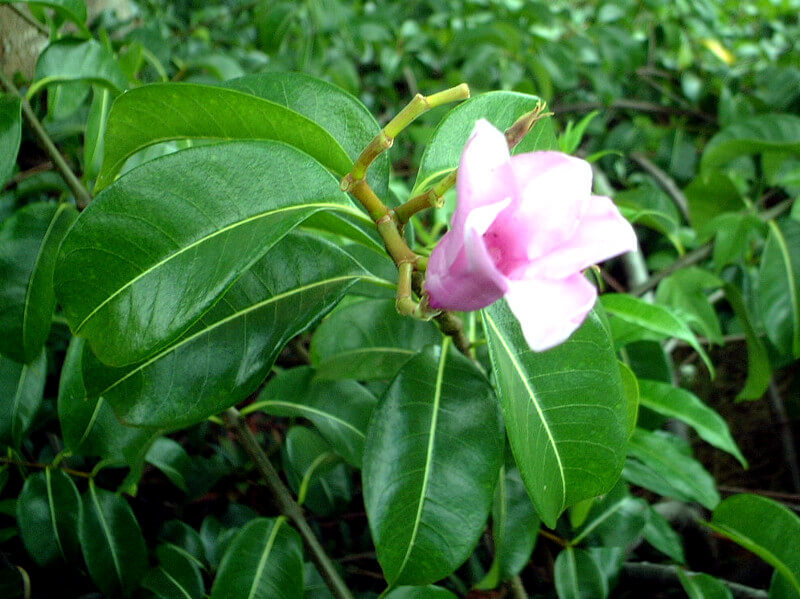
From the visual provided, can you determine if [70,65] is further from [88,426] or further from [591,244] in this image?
[591,244]

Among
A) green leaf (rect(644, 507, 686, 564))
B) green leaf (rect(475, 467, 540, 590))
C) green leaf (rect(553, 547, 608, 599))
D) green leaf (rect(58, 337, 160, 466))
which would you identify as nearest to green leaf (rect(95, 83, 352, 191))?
green leaf (rect(58, 337, 160, 466))

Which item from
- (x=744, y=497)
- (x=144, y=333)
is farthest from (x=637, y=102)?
(x=144, y=333)

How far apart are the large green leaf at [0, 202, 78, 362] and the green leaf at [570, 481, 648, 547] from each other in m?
0.81

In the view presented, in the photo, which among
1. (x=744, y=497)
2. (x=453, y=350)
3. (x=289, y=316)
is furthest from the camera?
(x=744, y=497)

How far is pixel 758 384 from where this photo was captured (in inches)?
43.7

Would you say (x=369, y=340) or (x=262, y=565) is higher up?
(x=369, y=340)

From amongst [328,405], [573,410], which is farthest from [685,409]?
[328,405]

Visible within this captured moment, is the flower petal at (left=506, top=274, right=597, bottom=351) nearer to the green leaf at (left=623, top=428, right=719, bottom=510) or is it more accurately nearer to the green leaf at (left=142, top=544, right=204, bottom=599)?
the green leaf at (left=623, top=428, right=719, bottom=510)

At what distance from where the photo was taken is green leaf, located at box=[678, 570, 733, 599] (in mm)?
837

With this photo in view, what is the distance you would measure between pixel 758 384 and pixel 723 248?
264 millimetres

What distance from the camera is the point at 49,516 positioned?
877mm

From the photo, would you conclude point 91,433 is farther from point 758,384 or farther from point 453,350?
point 758,384

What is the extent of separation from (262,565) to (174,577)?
0.24m

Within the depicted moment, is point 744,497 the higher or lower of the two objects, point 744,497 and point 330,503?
the higher
